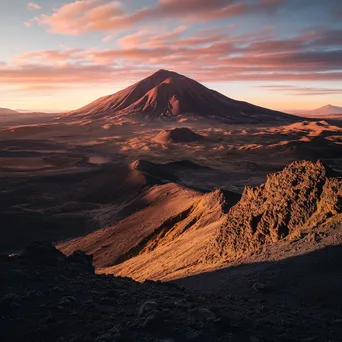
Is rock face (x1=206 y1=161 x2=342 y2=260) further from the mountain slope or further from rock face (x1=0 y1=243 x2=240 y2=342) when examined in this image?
rock face (x1=0 y1=243 x2=240 y2=342)

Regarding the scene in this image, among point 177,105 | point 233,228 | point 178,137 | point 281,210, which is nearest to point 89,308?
point 281,210

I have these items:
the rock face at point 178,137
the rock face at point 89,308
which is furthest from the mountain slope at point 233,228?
the rock face at point 178,137

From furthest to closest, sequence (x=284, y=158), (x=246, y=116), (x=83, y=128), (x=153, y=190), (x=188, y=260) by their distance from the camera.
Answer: (x=246, y=116), (x=83, y=128), (x=284, y=158), (x=153, y=190), (x=188, y=260)

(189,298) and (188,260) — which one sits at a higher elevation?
(189,298)

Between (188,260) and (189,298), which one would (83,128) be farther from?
(189,298)

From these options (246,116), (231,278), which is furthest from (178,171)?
(246,116)

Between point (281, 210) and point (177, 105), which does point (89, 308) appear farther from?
point (177, 105)
